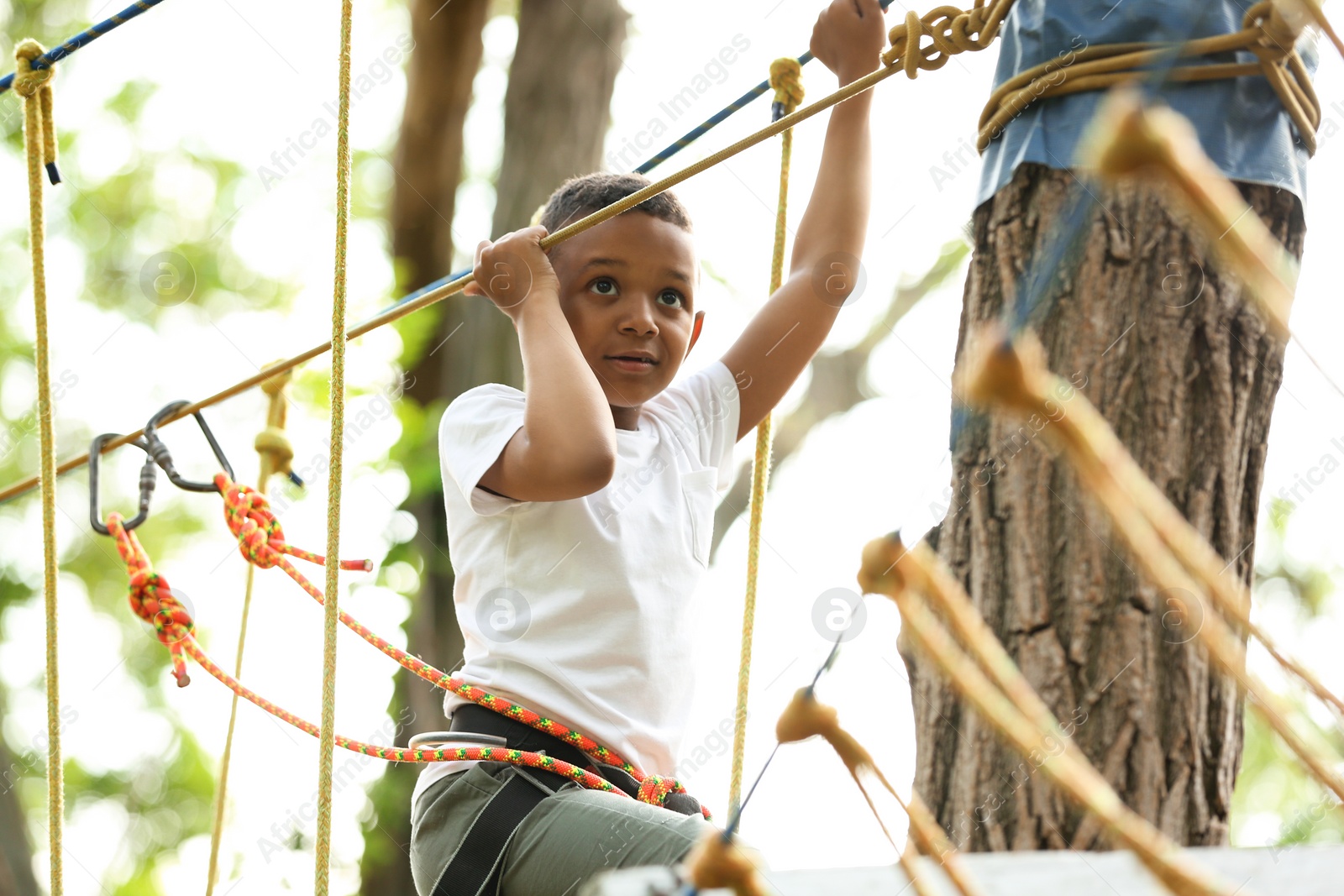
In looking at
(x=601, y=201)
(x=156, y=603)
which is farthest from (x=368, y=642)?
(x=601, y=201)

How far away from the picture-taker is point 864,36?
173 centimetres

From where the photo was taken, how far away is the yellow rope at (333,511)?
3.94 ft

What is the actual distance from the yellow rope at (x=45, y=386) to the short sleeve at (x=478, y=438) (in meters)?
0.50

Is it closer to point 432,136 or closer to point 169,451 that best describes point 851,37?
point 169,451

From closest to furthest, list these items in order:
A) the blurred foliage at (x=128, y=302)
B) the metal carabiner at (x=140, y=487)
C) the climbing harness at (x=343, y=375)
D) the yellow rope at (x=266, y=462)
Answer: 1. the climbing harness at (x=343, y=375)
2. the metal carabiner at (x=140, y=487)
3. the yellow rope at (x=266, y=462)
4. the blurred foliage at (x=128, y=302)

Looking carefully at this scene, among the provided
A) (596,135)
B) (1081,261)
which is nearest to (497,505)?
(1081,261)

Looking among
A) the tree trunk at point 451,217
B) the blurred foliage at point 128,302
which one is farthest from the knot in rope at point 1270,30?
the blurred foliage at point 128,302

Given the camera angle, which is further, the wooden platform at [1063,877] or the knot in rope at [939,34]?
the knot in rope at [939,34]

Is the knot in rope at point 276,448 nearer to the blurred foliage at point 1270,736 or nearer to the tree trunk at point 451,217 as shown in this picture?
the tree trunk at point 451,217

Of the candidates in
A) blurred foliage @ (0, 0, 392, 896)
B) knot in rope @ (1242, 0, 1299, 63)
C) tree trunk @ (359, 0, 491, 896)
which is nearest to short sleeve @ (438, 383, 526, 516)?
knot in rope @ (1242, 0, 1299, 63)

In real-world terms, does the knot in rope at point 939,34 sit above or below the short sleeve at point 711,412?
above

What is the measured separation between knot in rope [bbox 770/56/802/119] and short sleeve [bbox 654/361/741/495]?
38cm

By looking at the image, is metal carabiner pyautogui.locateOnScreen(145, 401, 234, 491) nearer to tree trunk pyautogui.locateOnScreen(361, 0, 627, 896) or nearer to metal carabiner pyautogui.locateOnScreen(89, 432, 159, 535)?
metal carabiner pyautogui.locateOnScreen(89, 432, 159, 535)

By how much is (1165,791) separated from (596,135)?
3415mm
